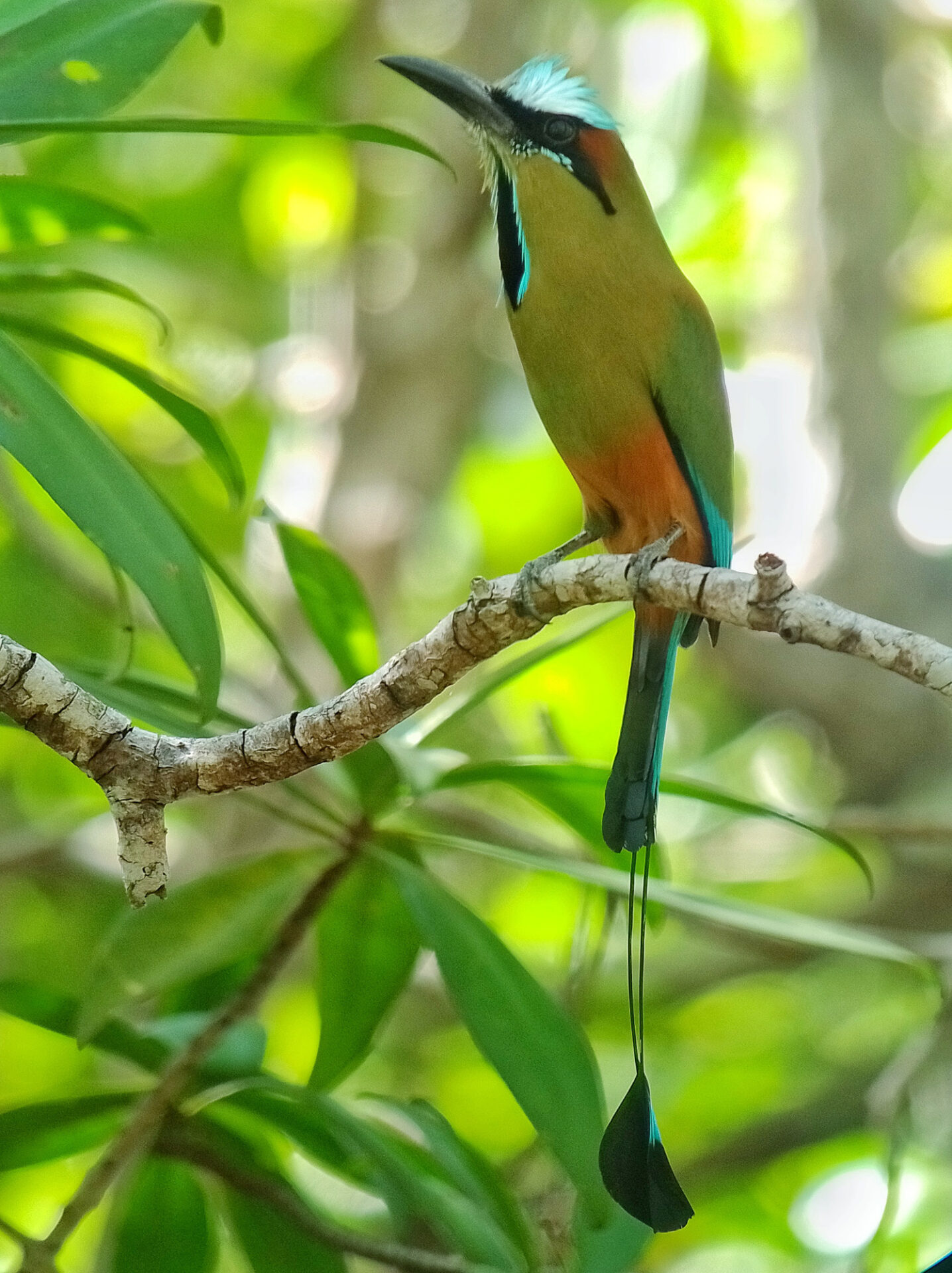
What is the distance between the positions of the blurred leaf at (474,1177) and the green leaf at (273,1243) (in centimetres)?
18

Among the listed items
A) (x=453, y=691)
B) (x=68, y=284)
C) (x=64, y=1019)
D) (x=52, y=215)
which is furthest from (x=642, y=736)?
(x=453, y=691)

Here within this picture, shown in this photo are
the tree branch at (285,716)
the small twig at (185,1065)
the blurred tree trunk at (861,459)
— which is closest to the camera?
the tree branch at (285,716)

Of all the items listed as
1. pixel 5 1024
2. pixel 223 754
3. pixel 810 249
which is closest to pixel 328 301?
pixel 810 249

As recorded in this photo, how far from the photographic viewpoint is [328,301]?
3.82 metres

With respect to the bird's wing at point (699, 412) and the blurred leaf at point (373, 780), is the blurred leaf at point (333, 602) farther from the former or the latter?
the bird's wing at point (699, 412)

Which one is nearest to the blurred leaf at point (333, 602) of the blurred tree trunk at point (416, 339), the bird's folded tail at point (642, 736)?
the bird's folded tail at point (642, 736)

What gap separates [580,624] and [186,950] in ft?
2.18

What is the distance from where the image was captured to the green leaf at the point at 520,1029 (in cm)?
145

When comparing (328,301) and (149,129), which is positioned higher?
(328,301)

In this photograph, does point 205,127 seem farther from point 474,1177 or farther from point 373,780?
point 474,1177

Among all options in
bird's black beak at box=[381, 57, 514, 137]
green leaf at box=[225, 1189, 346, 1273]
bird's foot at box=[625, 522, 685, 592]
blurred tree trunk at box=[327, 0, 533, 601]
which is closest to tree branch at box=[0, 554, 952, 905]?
bird's foot at box=[625, 522, 685, 592]

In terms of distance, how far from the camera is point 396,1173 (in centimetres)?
155

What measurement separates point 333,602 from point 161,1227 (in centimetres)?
80

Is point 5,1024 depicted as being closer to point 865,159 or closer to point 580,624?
point 580,624
